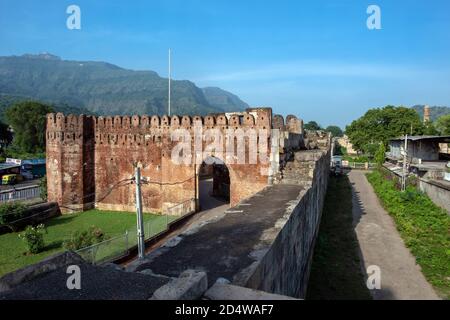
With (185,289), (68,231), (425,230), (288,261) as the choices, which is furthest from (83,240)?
(425,230)

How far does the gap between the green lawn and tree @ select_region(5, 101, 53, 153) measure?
133 ft

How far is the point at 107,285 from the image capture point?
349 cm

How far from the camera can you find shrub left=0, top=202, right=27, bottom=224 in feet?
54.6

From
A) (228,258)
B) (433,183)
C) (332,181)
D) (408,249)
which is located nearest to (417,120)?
(332,181)

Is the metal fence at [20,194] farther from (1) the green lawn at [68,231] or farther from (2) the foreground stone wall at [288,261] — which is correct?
(2) the foreground stone wall at [288,261]

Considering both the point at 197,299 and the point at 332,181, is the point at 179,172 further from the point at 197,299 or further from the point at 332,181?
the point at 332,181

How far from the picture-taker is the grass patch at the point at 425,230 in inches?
412

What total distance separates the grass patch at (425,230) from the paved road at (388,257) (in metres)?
0.28

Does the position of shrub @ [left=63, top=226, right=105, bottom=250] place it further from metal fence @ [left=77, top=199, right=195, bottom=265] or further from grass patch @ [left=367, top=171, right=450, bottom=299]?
grass patch @ [left=367, top=171, right=450, bottom=299]

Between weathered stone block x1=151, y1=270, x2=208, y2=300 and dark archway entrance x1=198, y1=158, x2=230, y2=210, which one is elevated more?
weathered stone block x1=151, y1=270, x2=208, y2=300

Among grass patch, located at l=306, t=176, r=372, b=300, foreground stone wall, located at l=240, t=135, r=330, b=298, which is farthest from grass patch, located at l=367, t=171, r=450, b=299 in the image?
foreground stone wall, located at l=240, t=135, r=330, b=298

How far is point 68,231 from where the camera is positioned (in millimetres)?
16781

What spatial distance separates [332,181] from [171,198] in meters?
18.7
